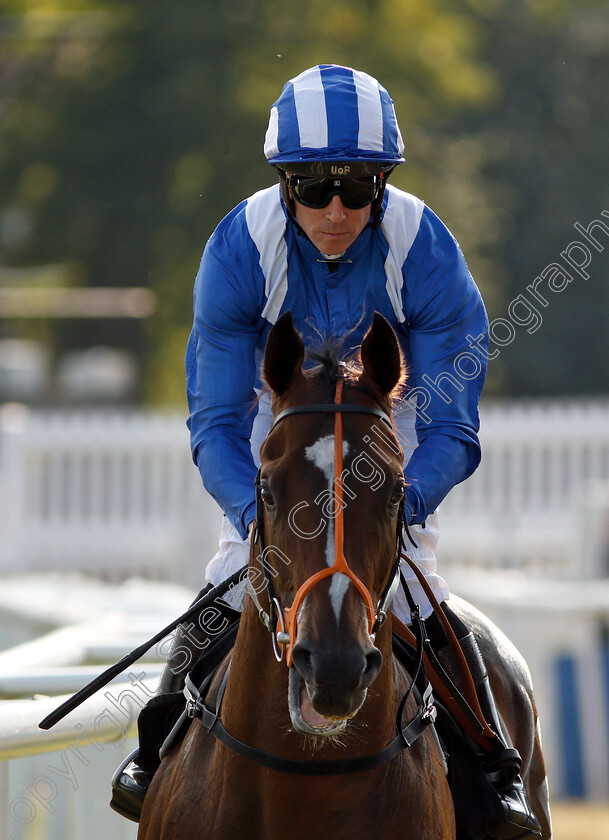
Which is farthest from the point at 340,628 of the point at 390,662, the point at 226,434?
the point at 226,434

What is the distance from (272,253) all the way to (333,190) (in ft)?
1.02

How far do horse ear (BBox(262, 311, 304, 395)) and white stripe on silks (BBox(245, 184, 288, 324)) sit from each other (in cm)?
60

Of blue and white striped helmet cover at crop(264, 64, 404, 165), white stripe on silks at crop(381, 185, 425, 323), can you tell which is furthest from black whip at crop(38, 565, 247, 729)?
blue and white striped helmet cover at crop(264, 64, 404, 165)

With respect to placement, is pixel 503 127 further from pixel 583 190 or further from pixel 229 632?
pixel 229 632

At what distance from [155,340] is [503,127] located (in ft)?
39.7

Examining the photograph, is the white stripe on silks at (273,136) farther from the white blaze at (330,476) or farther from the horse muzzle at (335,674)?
the horse muzzle at (335,674)

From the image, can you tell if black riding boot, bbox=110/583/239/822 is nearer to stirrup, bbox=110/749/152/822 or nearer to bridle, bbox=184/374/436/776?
stirrup, bbox=110/749/152/822

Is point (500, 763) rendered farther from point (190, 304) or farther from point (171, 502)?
point (190, 304)

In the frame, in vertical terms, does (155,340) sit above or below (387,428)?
above

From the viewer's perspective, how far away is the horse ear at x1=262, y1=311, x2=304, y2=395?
310 cm


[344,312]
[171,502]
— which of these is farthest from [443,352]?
[171,502]

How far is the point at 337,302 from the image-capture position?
12.3 ft

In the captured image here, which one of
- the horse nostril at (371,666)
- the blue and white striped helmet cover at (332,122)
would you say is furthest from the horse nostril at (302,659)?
the blue and white striped helmet cover at (332,122)

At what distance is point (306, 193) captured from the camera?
11.6ft
